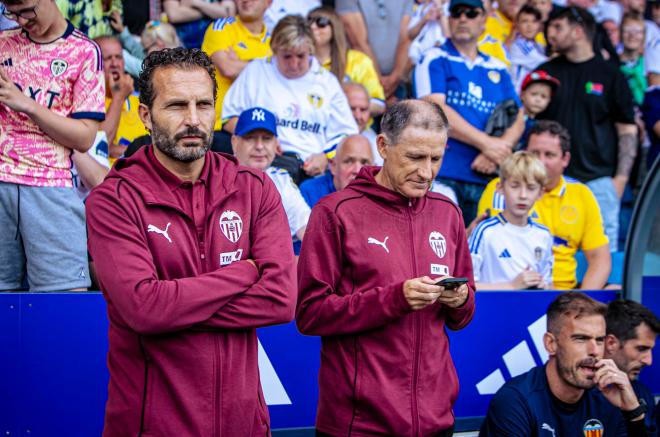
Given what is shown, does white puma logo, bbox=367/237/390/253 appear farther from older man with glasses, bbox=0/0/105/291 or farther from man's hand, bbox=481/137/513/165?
man's hand, bbox=481/137/513/165

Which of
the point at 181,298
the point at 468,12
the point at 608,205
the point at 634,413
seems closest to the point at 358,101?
the point at 468,12

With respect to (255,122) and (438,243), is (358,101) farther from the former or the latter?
(438,243)

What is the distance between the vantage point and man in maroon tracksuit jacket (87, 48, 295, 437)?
286cm

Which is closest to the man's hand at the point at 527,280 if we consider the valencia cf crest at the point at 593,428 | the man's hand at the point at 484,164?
the valencia cf crest at the point at 593,428

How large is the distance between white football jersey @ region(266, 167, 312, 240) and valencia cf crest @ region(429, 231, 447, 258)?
205 centimetres

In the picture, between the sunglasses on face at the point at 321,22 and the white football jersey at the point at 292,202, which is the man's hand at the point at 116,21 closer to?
the sunglasses on face at the point at 321,22

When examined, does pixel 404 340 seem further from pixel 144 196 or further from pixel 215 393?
pixel 144 196

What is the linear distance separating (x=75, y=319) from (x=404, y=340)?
65.8 inches

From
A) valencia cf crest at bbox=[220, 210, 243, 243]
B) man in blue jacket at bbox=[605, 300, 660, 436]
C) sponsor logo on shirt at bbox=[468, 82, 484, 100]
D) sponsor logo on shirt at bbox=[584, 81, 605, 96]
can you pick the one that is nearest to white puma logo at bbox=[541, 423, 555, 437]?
man in blue jacket at bbox=[605, 300, 660, 436]

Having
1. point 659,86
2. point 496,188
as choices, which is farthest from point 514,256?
point 659,86

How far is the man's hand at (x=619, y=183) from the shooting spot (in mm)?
7801

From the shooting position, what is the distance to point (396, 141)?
354cm

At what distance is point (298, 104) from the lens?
6.62 m

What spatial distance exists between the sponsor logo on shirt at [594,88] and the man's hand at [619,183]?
2.56 ft
